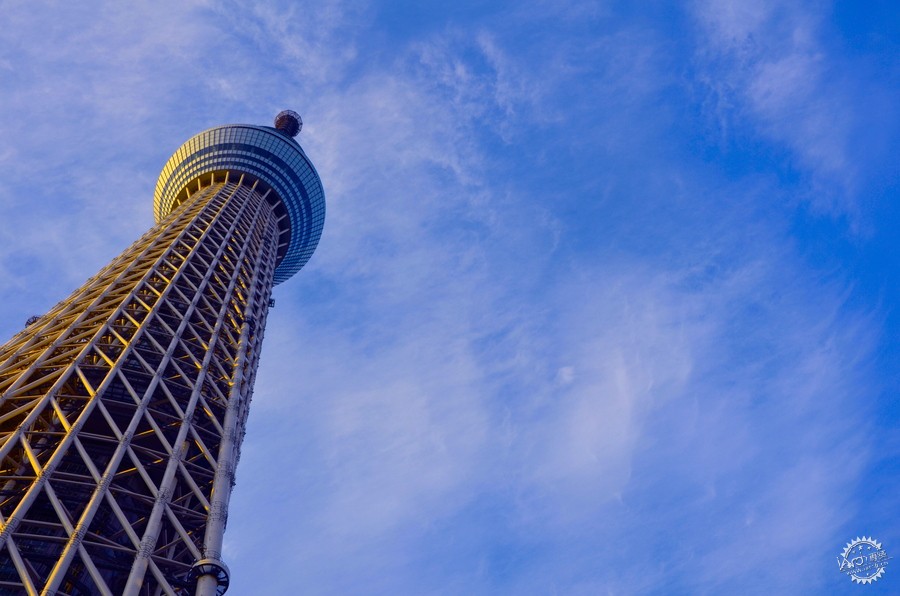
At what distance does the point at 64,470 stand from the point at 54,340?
610 inches

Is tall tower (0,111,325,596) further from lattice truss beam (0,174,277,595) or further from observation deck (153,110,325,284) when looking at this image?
observation deck (153,110,325,284)

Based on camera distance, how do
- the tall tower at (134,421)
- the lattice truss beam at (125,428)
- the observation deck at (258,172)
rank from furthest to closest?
the observation deck at (258,172)
the tall tower at (134,421)
the lattice truss beam at (125,428)

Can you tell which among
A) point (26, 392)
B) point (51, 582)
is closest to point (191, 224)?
point (26, 392)

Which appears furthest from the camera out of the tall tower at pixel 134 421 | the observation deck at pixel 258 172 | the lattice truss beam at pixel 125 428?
the observation deck at pixel 258 172

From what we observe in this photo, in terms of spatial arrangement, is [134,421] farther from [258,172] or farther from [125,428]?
[258,172]

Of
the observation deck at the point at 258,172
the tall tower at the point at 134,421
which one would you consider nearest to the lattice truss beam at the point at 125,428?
the tall tower at the point at 134,421

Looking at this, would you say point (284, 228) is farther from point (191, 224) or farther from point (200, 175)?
point (191, 224)

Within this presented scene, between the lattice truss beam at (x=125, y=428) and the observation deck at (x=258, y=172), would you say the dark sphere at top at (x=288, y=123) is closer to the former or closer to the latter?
the observation deck at (x=258, y=172)

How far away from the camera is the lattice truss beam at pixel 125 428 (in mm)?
32469

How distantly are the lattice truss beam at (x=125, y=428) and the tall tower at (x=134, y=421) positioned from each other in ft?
0.30

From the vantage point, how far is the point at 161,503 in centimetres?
3662

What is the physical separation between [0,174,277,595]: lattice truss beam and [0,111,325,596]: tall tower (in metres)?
0.09

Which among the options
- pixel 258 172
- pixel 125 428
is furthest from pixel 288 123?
pixel 125 428

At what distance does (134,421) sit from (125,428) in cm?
234
